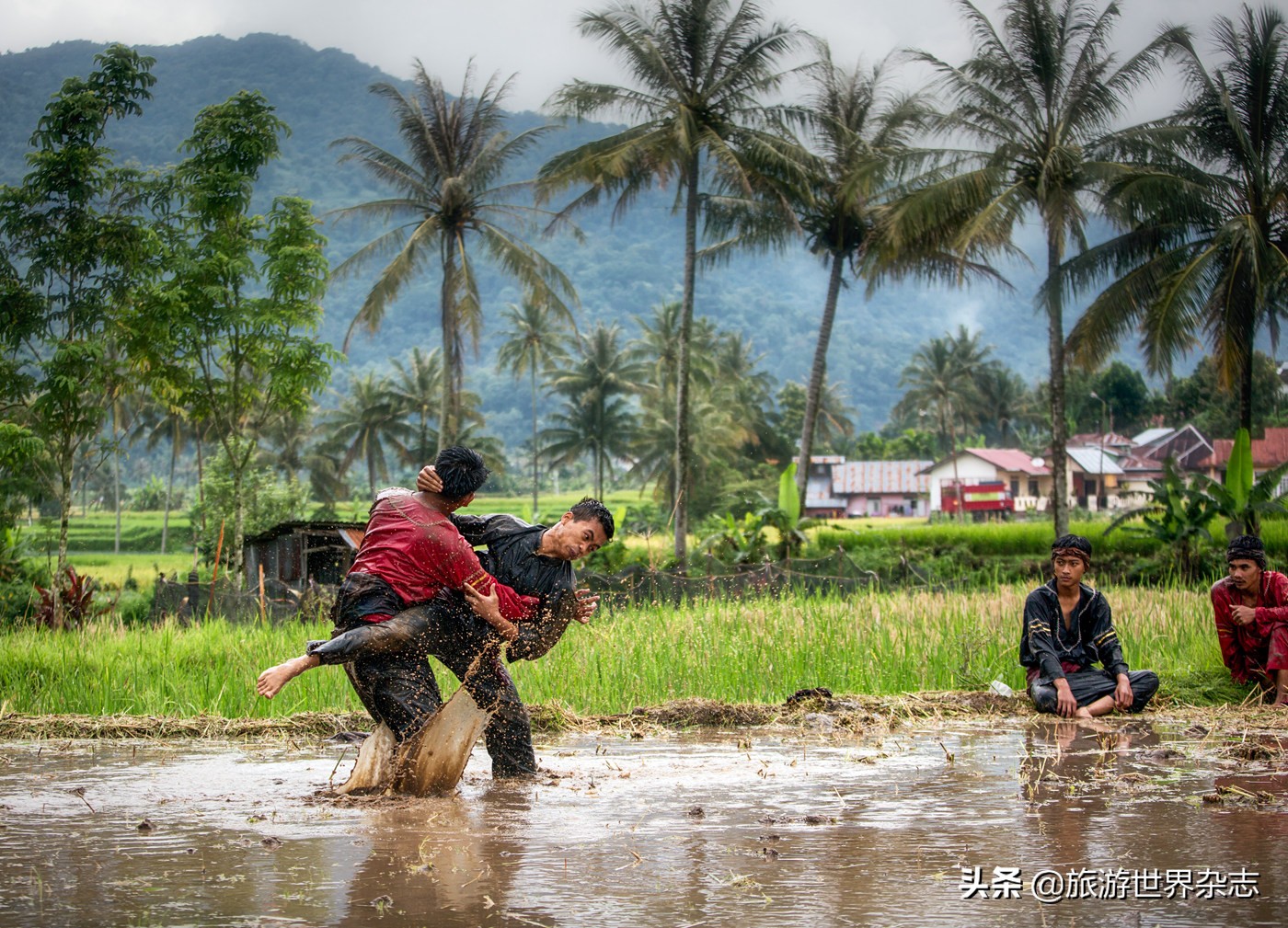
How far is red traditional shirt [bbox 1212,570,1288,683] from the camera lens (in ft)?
27.3

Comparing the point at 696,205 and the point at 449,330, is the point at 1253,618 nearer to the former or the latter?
the point at 696,205

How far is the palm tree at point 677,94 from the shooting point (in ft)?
90.4

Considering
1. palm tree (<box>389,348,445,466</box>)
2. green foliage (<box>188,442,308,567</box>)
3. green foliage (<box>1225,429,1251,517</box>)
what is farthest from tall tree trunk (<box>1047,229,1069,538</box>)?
palm tree (<box>389,348,445,466</box>)

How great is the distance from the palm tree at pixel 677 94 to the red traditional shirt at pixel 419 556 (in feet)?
70.6

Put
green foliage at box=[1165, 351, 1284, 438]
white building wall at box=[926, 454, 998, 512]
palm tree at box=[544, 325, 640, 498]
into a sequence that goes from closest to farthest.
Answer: palm tree at box=[544, 325, 640, 498], green foliage at box=[1165, 351, 1284, 438], white building wall at box=[926, 454, 998, 512]

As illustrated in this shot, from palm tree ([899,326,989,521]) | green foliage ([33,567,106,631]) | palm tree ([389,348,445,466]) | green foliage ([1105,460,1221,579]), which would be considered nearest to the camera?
green foliage ([33,567,106,631])

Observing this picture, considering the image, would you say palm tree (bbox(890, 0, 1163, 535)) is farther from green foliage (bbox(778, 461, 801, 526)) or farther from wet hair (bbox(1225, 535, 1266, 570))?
wet hair (bbox(1225, 535, 1266, 570))

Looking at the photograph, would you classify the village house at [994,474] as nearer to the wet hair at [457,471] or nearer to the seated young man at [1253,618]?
the seated young man at [1253,618]

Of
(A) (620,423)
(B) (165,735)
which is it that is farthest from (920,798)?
(A) (620,423)

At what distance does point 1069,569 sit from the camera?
7.93 m

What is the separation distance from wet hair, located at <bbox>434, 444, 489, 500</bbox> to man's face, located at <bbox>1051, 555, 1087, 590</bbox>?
4.02 m

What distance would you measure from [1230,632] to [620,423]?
5822 centimetres

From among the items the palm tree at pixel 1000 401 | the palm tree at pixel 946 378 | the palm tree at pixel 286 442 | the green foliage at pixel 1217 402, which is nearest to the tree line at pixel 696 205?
the palm tree at pixel 286 442

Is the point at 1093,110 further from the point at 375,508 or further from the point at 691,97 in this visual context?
the point at 375,508
